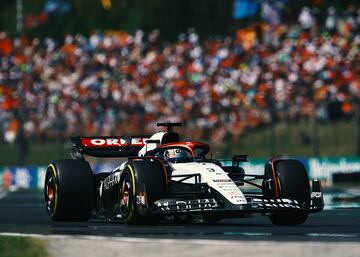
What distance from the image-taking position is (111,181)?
16.3 metres

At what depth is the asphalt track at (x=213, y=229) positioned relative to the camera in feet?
42.1

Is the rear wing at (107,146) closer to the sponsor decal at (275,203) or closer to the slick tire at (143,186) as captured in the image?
the slick tire at (143,186)

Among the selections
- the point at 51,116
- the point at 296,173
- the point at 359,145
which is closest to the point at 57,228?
the point at 296,173

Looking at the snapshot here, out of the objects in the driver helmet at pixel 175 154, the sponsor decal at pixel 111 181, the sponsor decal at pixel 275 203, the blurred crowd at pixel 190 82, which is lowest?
the sponsor decal at pixel 275 203

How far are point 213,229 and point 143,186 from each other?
1179 millimetres

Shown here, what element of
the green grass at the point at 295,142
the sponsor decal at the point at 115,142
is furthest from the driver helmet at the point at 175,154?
the green grass at the point at 295,142

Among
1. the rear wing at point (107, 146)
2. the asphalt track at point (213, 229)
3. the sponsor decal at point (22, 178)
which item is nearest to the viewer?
the asphalt track at point (213, 229)

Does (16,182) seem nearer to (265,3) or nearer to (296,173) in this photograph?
(265,3)

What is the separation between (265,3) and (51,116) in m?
13.4

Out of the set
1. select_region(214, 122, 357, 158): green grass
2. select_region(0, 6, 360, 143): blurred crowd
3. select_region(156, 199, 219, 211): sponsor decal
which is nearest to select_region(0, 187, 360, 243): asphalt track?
select_region(156, 199, 219, 211): sponsor decal

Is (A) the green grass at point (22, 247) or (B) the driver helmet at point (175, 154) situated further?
(B) the driver helmet at point (175, 154)

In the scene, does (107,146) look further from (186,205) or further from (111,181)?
(186,205)

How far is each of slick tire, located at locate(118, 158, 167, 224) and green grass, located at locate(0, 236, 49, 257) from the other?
325cm

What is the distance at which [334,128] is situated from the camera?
4247 centimetres
